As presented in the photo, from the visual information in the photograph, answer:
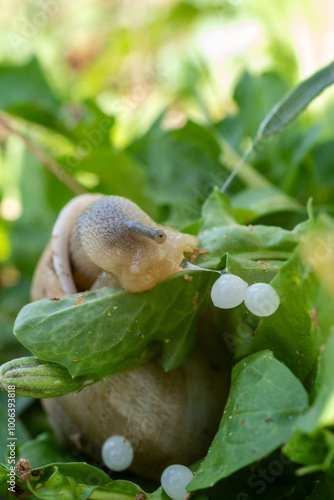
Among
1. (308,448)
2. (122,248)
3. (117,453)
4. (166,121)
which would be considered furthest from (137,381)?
(166,121)

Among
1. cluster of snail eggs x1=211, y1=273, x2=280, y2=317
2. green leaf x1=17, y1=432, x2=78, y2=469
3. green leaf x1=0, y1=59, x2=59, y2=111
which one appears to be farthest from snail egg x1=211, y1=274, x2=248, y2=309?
green leaf x1=0, y1=59, x2=59, y2=111

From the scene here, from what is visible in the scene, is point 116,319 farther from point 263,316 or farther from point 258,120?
point 258,120

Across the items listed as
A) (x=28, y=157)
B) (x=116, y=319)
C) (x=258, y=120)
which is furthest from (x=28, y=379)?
(x=28, y=157)

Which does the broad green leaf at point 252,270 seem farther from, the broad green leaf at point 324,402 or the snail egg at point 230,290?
the broad green leaf at point 324,402

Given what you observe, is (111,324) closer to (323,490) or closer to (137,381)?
(137,381)

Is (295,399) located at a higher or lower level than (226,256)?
lower

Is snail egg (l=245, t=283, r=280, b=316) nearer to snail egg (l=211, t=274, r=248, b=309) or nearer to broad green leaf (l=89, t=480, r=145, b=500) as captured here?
snail egg (l=211, t=274, r=248, b=309)
